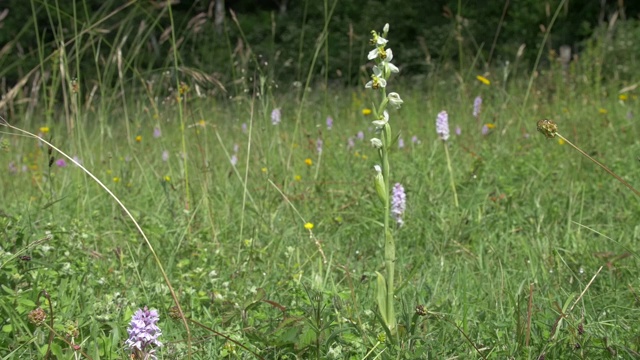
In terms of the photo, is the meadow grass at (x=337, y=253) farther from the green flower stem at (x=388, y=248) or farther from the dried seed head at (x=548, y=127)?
the dried seed head at (x=548, y=127)

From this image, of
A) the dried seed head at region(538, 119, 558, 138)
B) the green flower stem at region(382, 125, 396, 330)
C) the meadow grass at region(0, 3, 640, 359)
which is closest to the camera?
the dried seed head at region(538, 119, 558, 138)

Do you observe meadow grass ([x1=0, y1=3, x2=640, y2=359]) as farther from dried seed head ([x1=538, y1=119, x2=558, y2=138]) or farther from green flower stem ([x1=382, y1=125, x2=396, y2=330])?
dried seed head ([x1=538, y1=119, x2=558, y2=138])

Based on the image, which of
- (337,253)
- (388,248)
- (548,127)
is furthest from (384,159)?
(337,253)

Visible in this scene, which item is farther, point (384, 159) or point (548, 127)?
point (384, 159)

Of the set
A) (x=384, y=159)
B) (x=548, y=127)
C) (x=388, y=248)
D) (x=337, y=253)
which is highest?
(x=548, y=127)

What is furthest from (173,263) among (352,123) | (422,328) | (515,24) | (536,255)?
(515,24)

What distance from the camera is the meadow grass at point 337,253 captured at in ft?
5.08

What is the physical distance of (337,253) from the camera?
8.09 feet

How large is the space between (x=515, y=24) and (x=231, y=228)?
44.1 ft

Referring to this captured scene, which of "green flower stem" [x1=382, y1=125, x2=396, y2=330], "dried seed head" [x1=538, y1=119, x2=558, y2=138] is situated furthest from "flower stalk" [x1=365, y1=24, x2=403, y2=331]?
"dried seed head" [x1=538, y1=119, x2=558, y2=138]

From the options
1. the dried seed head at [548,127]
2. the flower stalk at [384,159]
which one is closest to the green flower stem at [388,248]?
the flower stalk at [384,159]

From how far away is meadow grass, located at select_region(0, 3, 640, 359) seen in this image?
155 cm

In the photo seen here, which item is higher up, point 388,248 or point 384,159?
point 384,159

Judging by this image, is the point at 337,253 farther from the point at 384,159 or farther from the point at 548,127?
the point at 548,127
